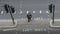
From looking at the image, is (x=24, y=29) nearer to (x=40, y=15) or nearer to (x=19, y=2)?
(x=40, y=15)

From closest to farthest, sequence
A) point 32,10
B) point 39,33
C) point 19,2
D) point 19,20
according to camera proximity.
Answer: point 39,33 → point 19,20 → point 32,10 → point 19,2

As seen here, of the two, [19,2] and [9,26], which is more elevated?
[19,2]

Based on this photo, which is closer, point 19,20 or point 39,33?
point 39,33

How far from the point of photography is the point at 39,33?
38.2m

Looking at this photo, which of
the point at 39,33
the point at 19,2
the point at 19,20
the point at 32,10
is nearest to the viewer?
the point at 39,33

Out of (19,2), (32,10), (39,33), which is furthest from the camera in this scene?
(19,2)

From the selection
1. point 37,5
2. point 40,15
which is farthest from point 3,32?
point 37,5

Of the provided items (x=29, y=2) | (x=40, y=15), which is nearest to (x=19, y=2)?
(x=29, y=2)

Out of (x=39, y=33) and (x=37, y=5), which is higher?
(x=37, y=5)

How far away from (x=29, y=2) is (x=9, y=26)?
10.2 meters

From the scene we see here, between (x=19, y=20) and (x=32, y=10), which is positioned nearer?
(x=19, y=20)

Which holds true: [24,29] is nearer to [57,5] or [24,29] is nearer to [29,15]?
[29,15]

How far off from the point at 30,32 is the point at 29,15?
5.51 m

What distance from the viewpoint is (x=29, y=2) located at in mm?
49688
